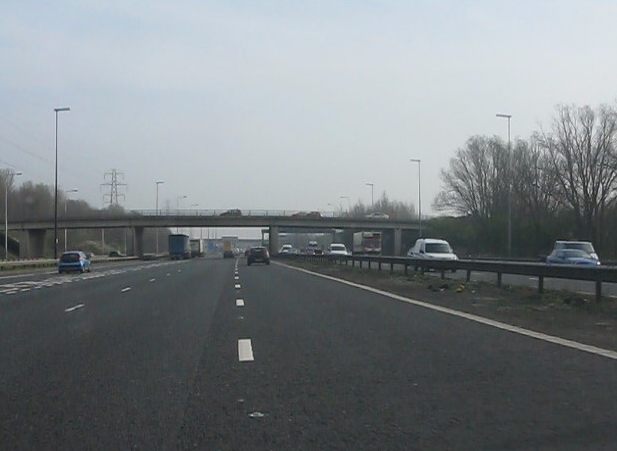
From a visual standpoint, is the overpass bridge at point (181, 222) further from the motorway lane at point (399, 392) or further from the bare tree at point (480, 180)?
the motorway lane at point (399, 392)

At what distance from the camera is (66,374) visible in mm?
11727

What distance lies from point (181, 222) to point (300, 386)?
10426 cm

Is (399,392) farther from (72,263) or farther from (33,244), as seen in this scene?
(33,244)

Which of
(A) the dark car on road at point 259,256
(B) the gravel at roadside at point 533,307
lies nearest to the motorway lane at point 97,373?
(B) the gravel at roadside at point 533,307

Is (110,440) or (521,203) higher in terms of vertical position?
(521,203)

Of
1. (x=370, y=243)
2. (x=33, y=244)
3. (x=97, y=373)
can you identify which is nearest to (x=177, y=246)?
(x=33, y=244)

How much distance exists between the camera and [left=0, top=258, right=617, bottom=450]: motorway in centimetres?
780

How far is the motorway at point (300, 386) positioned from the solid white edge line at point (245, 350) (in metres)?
0.04

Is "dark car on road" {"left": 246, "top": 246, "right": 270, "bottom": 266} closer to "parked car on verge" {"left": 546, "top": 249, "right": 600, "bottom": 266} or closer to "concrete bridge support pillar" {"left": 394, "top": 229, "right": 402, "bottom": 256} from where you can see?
"concrete bridge support pillar" {"left": 394, "top": 229, "right": 402, "bottom": 256}

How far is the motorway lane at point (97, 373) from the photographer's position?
807 cm

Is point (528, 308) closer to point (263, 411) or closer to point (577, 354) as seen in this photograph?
point (577, 354)

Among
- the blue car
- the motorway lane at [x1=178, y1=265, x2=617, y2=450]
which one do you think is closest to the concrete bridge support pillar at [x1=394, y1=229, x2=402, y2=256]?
the blue car

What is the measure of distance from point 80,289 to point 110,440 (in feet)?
93.2

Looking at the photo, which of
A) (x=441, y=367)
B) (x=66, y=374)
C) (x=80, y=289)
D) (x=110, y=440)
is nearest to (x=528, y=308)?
(x=441, y=367)
